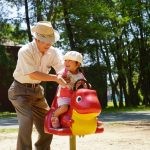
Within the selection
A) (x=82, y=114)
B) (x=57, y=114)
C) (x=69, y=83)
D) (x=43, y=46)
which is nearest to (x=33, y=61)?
(x=43, y=46)

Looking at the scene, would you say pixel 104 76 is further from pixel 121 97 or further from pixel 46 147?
pixel 46 147

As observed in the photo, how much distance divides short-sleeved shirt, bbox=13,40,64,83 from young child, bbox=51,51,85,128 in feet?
1.84

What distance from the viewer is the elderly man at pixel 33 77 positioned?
20.6 ft

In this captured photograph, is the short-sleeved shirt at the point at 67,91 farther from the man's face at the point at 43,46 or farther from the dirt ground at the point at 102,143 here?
the dirt ground at the point at 102,143

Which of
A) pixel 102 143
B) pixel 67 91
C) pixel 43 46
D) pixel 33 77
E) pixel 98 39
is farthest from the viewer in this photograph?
pixel 98 39

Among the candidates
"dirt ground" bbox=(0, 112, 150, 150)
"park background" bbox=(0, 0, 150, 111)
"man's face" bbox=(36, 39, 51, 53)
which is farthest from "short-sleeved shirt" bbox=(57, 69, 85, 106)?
"park background" bbox=(0, 0, 150, 111)

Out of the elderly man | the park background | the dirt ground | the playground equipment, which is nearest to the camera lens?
the playground equipment

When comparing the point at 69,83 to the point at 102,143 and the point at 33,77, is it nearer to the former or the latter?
the point at 33,77

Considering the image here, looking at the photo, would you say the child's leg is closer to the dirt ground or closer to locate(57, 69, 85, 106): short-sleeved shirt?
locate(57, 69, 85, 106): short-sleeved shirt

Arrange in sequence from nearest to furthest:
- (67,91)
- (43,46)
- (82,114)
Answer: (82,114), (67,91), (43,46)

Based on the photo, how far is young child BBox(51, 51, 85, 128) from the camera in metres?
5.75

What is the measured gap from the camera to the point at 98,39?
113ft

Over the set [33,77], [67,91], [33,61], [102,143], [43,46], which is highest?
[43,46]

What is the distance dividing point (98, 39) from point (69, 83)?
28883 mm
